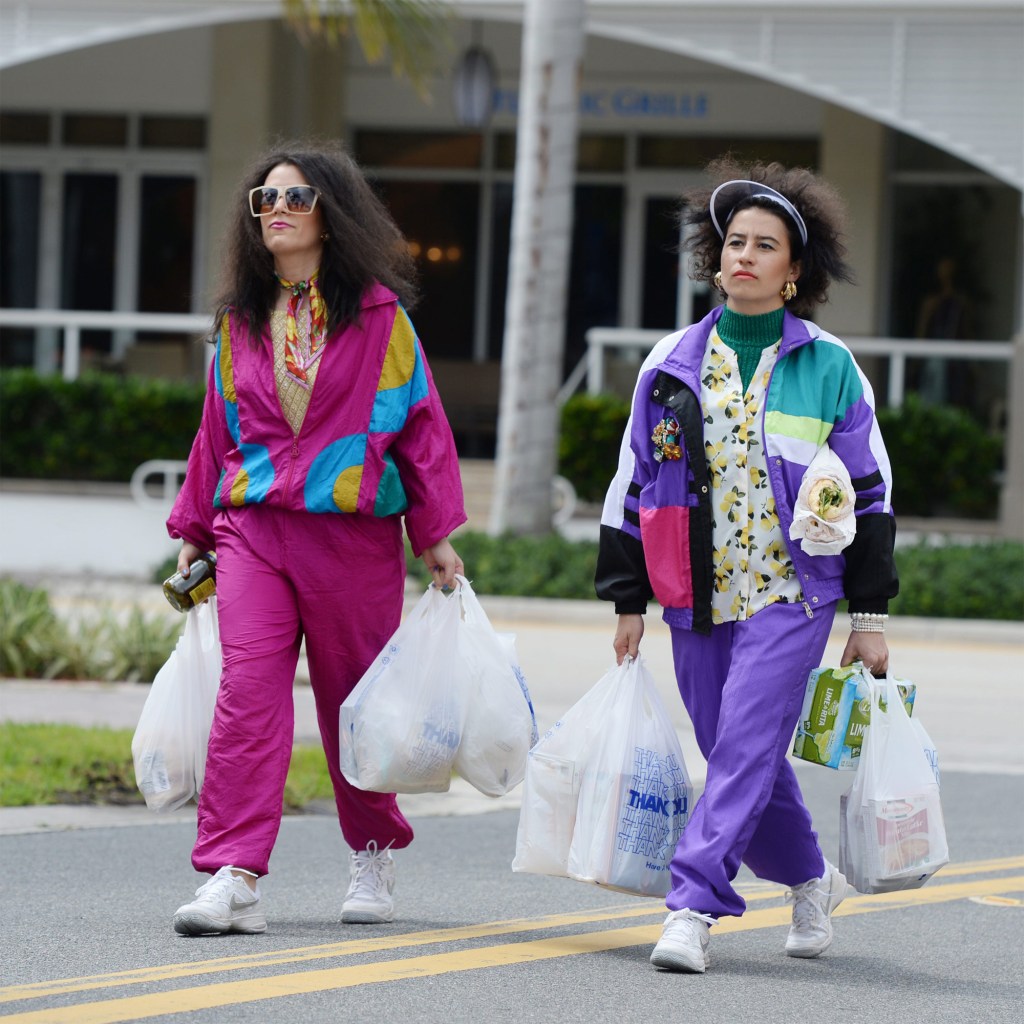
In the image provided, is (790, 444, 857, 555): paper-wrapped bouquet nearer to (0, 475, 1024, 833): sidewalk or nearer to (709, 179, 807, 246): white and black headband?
(709, 179, 807, 246): white and black headband

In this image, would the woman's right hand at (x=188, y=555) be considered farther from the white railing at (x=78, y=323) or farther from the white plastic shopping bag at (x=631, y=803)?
the white railing at (x=78, y=323)

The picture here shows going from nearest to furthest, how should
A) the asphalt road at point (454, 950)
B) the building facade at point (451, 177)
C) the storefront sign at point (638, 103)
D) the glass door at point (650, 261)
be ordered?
the asphalt road at point (454, 950), the building facade at point (451, 177), the storefront sign at point (638, 103), the glass door at point (650, 261)

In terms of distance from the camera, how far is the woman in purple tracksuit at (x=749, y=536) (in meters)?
5.08

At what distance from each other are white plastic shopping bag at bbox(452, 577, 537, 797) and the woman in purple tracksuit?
367mm

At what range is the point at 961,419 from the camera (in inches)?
693

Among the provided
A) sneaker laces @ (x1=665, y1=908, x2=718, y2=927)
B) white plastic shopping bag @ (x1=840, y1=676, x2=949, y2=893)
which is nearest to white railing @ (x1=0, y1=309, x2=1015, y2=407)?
white plastic shopping bag @ (x1=840, y1=676, x2=949, y2=893)

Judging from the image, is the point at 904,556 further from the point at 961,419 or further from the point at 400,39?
the point at 400,39

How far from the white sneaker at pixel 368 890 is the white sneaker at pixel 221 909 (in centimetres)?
36

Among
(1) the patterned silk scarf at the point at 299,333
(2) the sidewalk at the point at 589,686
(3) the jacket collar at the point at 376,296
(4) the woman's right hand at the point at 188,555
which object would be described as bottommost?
(2) the sidewalk at the point at 589,686

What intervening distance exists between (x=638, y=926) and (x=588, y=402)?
11.9m

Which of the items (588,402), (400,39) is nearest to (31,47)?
(400,39)

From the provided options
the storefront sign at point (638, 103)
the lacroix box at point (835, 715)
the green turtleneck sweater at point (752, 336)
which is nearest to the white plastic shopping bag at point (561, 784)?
the lacroix box at point (835, 715)

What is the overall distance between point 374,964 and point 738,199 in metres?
2.15

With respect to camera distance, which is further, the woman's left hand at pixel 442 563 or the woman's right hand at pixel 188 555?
the woman's right hand at pixel 188 555
